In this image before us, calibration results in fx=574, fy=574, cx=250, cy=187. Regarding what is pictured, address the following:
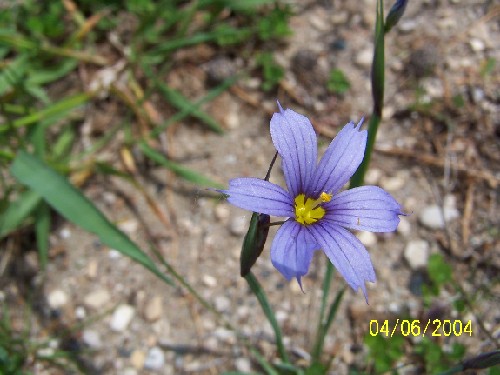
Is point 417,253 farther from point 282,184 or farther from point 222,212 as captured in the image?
point 222,212

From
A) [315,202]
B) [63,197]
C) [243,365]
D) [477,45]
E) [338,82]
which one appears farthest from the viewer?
[477,45]

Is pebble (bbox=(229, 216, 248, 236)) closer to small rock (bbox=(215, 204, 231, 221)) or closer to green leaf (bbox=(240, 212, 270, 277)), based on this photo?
small rock (bbox=(215, 204, 231, 221))

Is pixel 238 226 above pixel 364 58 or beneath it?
beneath

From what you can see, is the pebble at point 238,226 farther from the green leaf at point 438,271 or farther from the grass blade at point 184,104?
the green leaf at point 438,271

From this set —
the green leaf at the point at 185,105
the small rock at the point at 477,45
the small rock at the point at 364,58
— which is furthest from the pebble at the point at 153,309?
the small rock at the point at 477,45

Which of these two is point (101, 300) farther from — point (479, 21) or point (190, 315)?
point (479, 21)

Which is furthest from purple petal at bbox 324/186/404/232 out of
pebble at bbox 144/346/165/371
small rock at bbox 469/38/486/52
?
small rock at bbox 469/38/486/52

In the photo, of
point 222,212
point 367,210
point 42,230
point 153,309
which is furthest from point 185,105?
point 367,210
